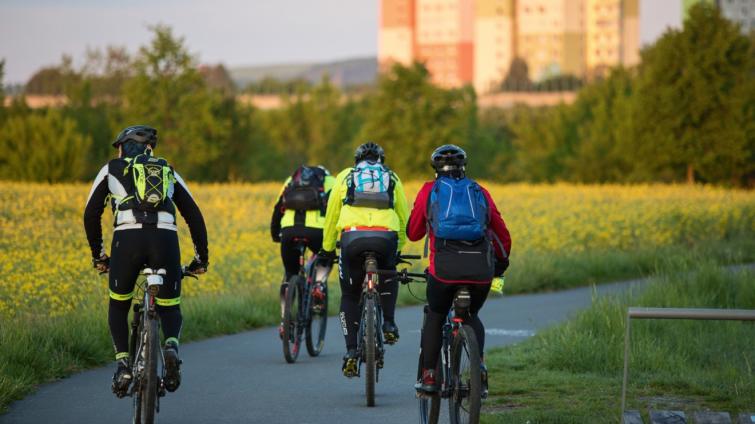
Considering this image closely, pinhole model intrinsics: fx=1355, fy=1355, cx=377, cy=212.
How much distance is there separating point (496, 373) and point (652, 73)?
5650cm

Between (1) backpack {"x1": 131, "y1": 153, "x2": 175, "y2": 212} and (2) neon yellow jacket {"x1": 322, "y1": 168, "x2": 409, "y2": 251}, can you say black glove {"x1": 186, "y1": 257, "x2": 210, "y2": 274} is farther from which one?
(2) neon yellow jacket {"x1": 322, "y1": 168, "x2": 409, "y2": 251}

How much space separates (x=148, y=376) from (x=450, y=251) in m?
1.78

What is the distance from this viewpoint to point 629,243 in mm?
29062

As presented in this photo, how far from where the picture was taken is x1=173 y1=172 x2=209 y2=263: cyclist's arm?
790 centimetres

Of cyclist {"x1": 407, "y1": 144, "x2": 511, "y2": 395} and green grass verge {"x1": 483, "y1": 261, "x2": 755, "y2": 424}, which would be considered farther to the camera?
green grass verge {"x1": 483, "y1": 261, "x2": 755, "y2": 424}

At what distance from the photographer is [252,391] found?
1020 centimetres

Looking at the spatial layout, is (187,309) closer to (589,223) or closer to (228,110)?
(589,223)

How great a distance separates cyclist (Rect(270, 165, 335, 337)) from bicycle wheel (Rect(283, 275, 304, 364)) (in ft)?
0.43

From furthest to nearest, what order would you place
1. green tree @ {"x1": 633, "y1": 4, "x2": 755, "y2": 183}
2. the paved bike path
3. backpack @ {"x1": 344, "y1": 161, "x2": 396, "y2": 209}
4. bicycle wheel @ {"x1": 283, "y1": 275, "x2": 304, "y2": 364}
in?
green tree @ {"x1": 633, "y1": 4, "x2": 755, "y2": 183} < bicycle wheel @ {"x1": 283, "y1": 275, "x2": 304, "y2": 364} < backpack @ {"x1": 344, "y1": 161, "x2": 396, "y2": 209} < the paved bike path

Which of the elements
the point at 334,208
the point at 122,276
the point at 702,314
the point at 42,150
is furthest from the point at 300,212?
the point at 42,150

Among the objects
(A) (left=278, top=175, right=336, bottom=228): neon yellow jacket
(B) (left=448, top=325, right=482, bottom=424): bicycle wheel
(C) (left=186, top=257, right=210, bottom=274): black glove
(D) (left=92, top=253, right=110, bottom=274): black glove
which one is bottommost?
(B) (left=448, top=325, right=482, bottom=424): bicycle wheel

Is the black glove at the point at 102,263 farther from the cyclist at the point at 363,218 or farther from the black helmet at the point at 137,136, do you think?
the cyclist at the point at 363,218

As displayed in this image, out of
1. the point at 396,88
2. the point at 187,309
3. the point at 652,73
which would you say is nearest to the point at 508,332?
the point at 187,309

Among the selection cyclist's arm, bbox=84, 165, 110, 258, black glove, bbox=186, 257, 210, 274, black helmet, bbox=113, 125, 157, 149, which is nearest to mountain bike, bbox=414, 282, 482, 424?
black glove, bbox=186, 257, 210, 274
